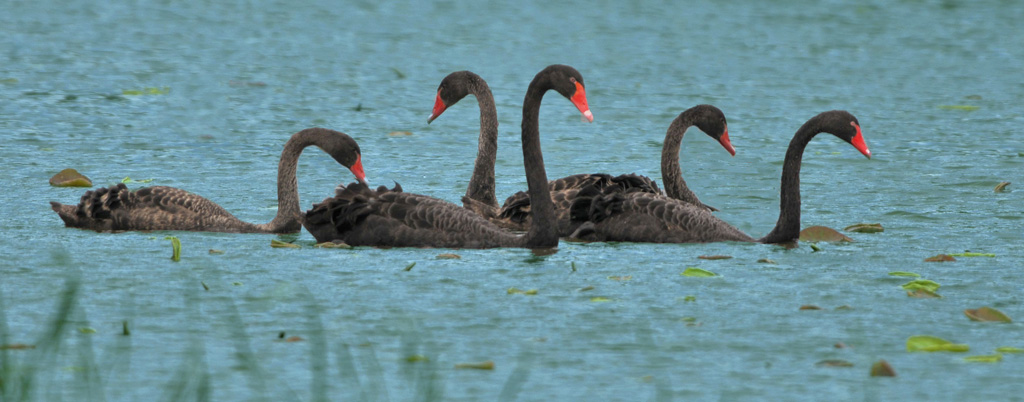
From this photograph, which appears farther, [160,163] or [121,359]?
[160,163]

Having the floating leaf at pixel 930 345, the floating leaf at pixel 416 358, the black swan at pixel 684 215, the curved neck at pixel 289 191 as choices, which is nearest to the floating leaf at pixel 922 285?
the floating leaf at pixel 930 345

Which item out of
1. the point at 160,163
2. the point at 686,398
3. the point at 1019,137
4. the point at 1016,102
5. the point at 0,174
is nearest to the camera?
the point at 686,398

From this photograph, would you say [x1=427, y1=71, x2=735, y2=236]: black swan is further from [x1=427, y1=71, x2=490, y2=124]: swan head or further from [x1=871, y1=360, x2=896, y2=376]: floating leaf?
[x1=871, y1=360, x2=896, y2=376]: floating leaf

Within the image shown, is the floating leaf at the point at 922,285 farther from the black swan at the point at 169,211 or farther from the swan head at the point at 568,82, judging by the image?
the black swan at the point at 169,211

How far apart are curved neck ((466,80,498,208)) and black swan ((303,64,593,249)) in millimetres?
1097

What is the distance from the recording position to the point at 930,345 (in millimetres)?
5062

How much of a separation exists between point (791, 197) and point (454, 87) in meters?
2.18

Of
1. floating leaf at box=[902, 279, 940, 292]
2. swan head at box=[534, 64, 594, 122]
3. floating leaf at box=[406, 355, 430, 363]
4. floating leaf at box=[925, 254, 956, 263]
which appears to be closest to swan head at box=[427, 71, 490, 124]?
swan head at box=[534, 64, 594, 122]

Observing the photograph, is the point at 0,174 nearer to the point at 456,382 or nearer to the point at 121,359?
the point at 121,359

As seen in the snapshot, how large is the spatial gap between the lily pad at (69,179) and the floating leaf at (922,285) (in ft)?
15.8

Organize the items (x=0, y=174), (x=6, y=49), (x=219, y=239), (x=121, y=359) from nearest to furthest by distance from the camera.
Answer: (x=121, y=359) → (x=219, y=239) → (x=0, y=174) → (x=6, y=49)

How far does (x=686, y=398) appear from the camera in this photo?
447 centimetres

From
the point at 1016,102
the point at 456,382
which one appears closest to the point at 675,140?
the point at 456,382

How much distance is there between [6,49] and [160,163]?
21.1 ft
